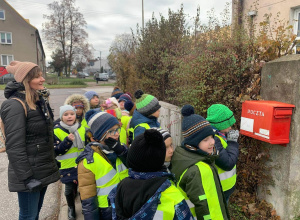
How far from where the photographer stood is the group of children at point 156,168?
1431 mm

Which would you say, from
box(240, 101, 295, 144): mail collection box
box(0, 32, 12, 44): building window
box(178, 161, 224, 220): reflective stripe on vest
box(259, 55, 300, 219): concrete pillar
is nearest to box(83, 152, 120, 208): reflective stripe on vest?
box(178, 161, 224, 220): reflective stripe on vest

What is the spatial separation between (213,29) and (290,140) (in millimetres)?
2335

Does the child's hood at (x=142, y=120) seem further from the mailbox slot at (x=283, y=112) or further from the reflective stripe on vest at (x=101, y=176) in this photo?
the mailbox slot at (x=283, y=112)

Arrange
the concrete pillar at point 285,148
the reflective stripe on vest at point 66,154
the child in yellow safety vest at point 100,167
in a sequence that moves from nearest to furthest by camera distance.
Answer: the child in yellow safety vest at point 100,167 < the concrete pillar at point 285,148 < the reflective stripe on vest at point 66,154

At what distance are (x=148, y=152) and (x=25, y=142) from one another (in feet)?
4.45

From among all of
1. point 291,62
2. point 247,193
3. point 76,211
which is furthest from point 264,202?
point 76,211

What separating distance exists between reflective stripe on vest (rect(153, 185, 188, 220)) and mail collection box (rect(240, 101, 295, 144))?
1.55 meters

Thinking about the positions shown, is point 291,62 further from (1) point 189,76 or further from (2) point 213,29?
(2) point 213,29

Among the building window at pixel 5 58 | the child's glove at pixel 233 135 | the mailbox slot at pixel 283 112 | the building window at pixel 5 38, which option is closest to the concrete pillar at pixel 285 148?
the mailbox slot at pixel 283 112

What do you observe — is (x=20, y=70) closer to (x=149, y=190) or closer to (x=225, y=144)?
(x=149, y=190)

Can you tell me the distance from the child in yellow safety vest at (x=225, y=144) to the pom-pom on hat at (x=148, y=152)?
952mm

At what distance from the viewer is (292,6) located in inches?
269

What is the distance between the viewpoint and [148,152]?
56.5 inches

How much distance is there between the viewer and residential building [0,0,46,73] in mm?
33062
